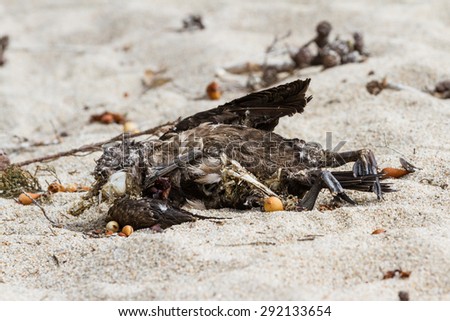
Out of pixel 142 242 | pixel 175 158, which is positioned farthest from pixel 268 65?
pixel 142 242

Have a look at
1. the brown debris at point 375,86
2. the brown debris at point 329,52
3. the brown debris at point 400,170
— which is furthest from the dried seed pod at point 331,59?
the brown debris at point 400,170

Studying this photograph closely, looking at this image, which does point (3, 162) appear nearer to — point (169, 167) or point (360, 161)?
point (169, 167)

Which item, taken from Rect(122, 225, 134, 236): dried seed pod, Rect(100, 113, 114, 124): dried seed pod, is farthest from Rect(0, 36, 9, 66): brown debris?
Rect(122, 225, 134, 236): dried seed pod

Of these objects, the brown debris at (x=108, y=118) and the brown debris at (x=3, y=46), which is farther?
the brown debris at (x=3, y=46)

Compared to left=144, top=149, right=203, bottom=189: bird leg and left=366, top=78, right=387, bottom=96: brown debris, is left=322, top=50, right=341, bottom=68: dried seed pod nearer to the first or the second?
left=366, top=78, right=387, bottom=96: brown debris

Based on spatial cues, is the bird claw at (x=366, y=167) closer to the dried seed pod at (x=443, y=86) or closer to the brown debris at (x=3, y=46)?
the dried seed pod at (x=443, y=86)

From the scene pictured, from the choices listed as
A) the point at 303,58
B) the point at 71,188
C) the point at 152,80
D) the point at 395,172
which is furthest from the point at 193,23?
the point at 395,172
